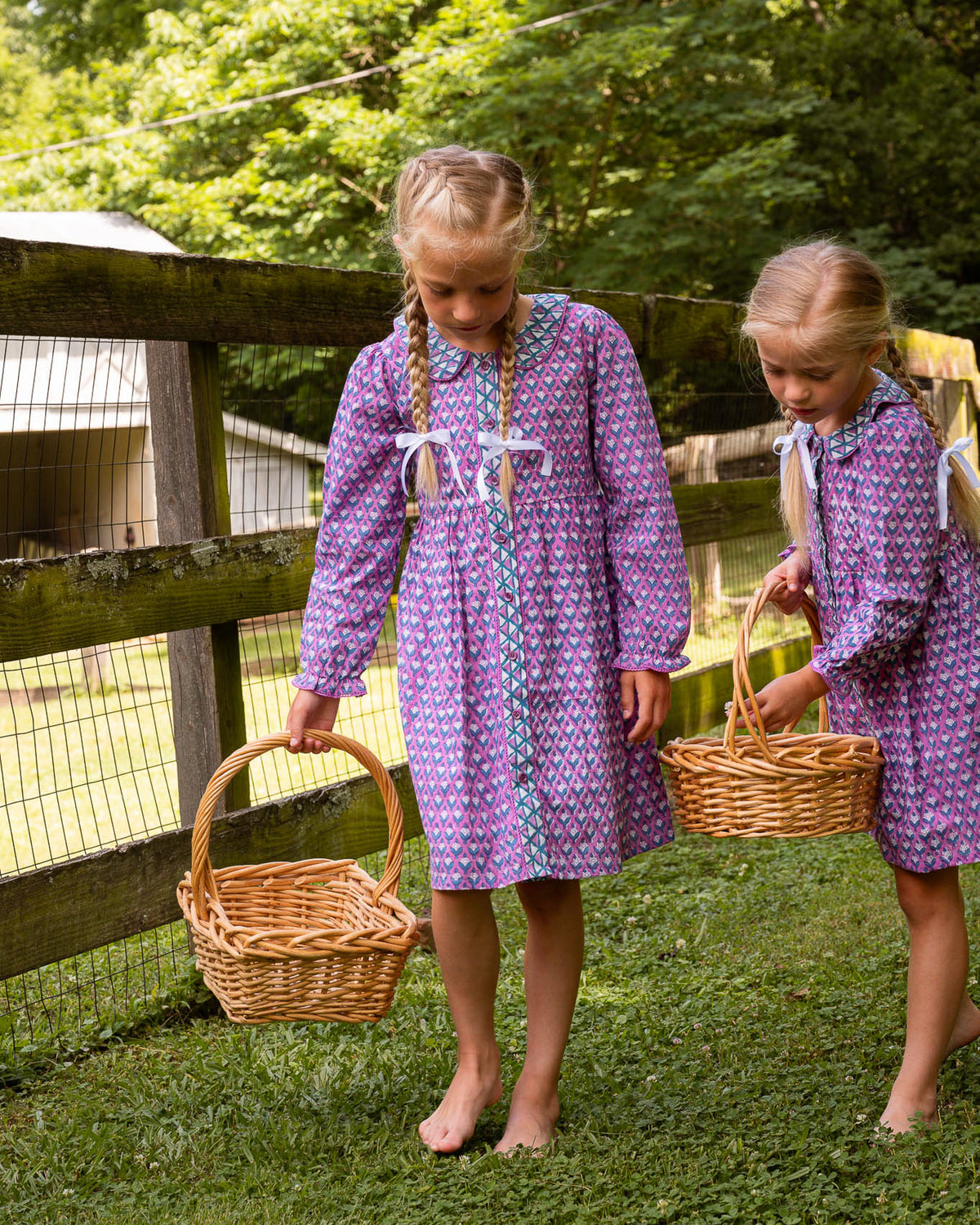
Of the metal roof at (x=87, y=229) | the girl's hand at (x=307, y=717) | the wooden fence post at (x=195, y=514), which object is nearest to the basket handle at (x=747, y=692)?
the girl's hand at (x=307, y=717)

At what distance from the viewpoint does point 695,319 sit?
4426mm

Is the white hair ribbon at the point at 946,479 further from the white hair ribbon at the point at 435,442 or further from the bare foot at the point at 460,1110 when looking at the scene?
the bare foot at the point at 460,1110

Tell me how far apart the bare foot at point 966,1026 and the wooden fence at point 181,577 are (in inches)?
59.1

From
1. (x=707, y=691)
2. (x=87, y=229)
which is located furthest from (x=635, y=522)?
(x=87, y=229)

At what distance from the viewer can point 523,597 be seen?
224 centimetres

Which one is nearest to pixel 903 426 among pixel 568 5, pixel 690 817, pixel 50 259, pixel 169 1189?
pixel 690 817

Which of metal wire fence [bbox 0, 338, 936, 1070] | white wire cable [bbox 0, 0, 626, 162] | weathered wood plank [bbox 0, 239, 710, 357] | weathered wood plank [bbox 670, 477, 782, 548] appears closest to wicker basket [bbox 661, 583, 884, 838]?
metal wire fence [bbox 0, 338, 936, 1070]

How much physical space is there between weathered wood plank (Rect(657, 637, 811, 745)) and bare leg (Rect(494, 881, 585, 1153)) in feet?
5.89

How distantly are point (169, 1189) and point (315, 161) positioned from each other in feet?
46.1

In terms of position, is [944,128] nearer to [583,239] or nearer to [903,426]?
[583,239]

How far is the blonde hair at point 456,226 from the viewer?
2.11m

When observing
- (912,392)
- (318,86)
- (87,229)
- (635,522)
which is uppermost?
(318,86)

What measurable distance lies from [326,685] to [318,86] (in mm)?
13068

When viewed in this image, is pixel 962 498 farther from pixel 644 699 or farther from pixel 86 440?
pixel 86 440
